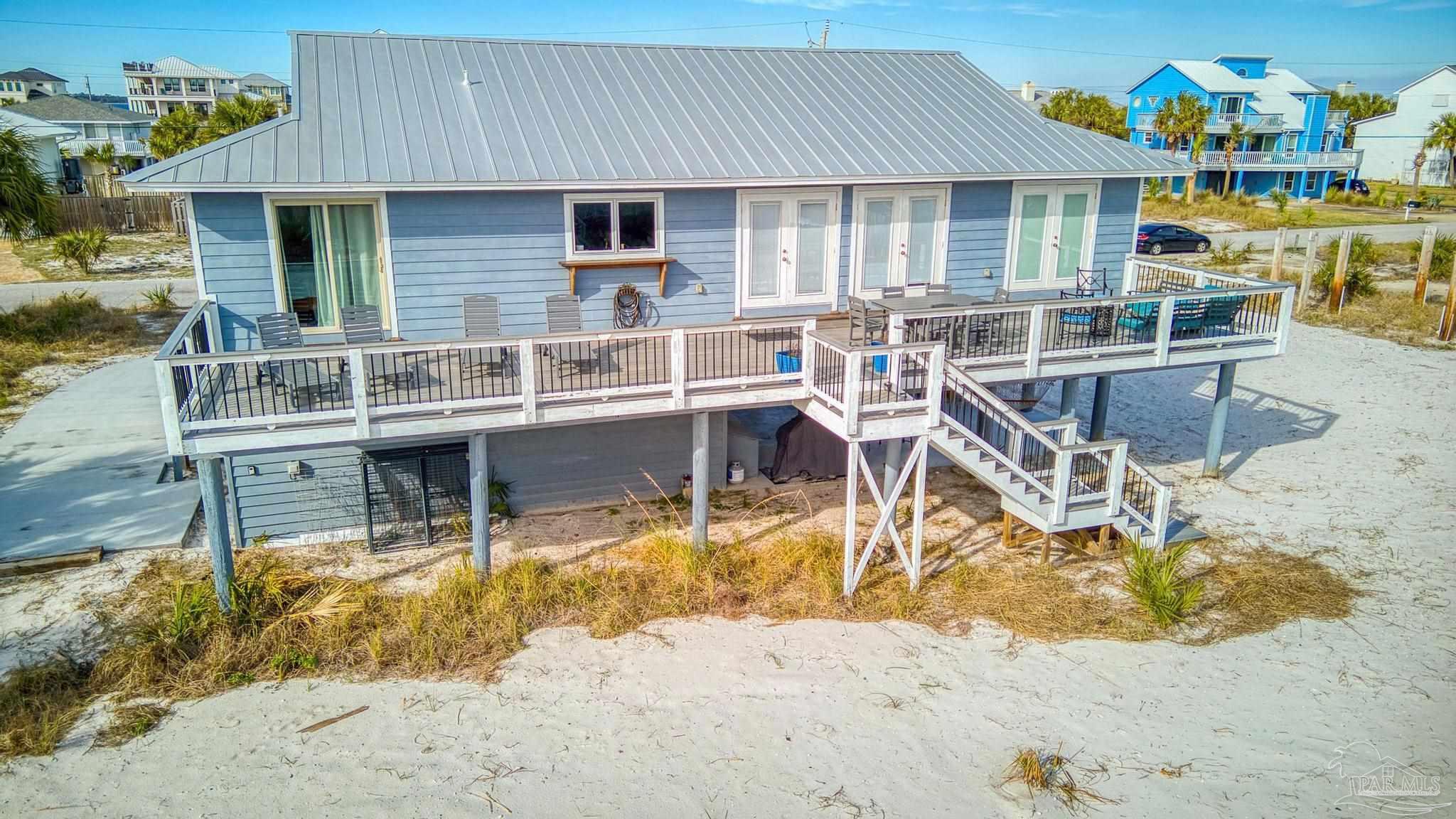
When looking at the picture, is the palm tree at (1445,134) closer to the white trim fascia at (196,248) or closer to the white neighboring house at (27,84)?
the white trim fascia at (196,248)

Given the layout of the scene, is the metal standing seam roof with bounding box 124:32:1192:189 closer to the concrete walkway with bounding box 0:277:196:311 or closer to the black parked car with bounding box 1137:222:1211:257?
the concrete walkway with bounding box 0:277:196:311

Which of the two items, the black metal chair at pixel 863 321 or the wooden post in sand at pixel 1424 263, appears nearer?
the black metal chair at pixel 863 321

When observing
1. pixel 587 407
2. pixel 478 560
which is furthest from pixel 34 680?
pixel 587 407

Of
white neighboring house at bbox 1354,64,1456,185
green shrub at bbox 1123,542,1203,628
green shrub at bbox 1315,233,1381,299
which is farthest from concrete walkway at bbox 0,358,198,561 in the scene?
white neighboring house at bbox 1354,64,1456,185

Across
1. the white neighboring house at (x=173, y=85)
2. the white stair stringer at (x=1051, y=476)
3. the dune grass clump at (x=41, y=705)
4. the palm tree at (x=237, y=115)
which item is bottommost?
the dune grass clump at (x=41, y=705)

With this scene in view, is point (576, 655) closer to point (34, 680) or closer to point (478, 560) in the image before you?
point (478, 560)

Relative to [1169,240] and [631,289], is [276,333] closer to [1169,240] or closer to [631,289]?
[631,289]

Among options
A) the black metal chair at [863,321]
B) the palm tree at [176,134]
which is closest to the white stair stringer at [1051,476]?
the black metal chair at [863,321]
